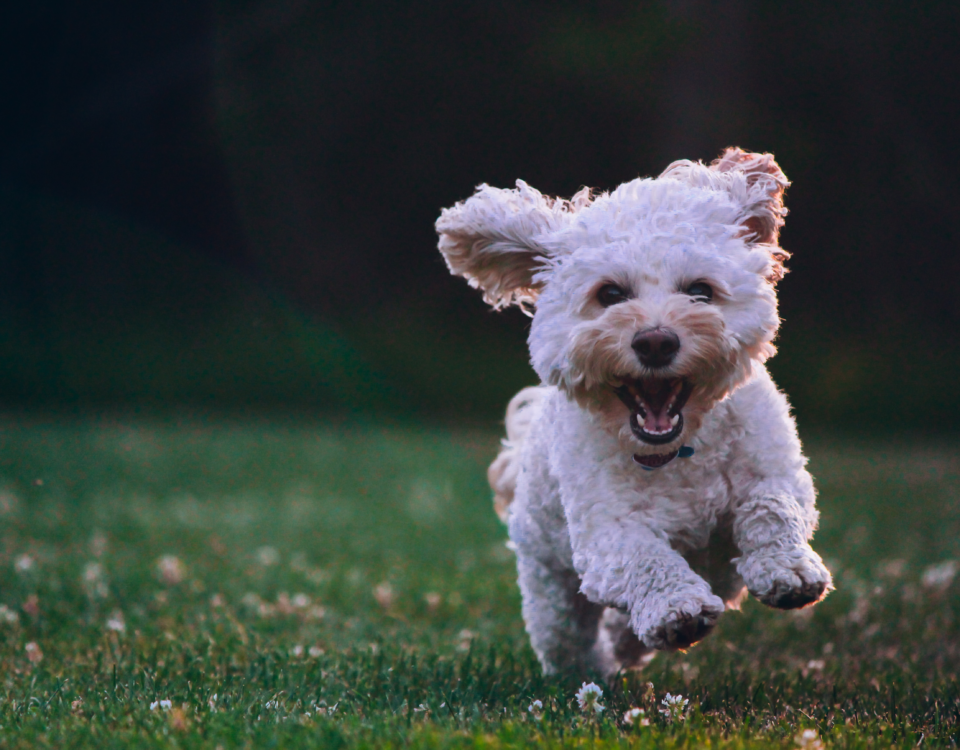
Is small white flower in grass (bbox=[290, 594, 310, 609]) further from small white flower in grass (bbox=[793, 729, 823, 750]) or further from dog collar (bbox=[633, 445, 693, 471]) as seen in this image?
small white flower in grass (bbox=[793, 729, 823, 750])

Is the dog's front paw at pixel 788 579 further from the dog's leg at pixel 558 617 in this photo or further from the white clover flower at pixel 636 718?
the dog's leg at pixel 558 617

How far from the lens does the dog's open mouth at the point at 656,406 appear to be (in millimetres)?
2963

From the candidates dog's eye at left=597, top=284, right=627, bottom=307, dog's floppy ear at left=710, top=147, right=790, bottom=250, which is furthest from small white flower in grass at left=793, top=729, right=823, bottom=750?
dog's floppy ear at left=710, top=147, right=790, bottom=250

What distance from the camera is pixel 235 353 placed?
18.1 metres

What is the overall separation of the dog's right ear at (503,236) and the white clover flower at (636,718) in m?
1.39

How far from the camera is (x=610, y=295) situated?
3064mm

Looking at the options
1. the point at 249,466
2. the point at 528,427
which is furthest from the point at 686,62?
the point at 528,427

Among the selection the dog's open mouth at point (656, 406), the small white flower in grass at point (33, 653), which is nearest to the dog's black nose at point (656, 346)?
the dog's open mouth at point (656, 406)

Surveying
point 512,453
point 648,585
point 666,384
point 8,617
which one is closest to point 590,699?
point 648,585

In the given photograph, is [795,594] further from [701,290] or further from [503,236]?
[503,236]

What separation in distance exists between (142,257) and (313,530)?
12273 millimetres

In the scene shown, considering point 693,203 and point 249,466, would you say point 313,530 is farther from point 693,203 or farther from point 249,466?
point 693,203

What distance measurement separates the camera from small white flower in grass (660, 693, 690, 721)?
3.03 metres

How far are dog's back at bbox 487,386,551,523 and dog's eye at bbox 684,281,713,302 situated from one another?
48.6 inches
